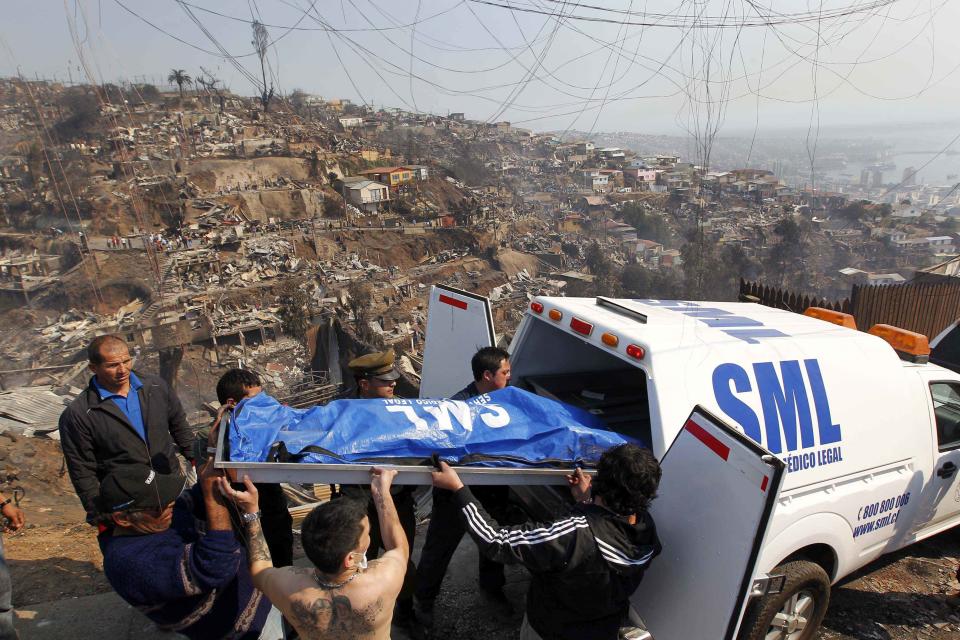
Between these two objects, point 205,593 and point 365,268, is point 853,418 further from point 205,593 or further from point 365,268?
point 365,268

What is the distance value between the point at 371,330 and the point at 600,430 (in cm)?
3517

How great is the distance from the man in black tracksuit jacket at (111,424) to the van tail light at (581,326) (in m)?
2.30

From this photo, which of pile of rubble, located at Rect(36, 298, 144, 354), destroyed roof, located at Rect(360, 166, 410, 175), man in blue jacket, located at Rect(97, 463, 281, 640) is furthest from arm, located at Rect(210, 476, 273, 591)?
destroyed roof, located at Rect(360, 166, 410, 175)

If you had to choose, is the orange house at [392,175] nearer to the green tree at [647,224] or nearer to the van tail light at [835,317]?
the green tree at [647,224]

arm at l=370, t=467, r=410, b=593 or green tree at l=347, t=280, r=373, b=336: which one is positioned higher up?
arm at l=370, t=467, r=410, b=593

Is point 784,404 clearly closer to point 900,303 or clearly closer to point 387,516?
point 387,516

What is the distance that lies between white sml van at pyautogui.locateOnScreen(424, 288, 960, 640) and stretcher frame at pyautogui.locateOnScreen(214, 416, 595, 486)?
548 mm

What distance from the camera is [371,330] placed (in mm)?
37375

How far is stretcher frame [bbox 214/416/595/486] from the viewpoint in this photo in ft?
7.46

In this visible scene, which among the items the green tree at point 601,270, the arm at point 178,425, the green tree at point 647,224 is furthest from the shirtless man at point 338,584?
the green tree at point 647,224

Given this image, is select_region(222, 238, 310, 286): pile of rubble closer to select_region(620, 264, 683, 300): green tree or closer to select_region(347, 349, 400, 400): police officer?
select_region(620, 264, 683, 300): green tree

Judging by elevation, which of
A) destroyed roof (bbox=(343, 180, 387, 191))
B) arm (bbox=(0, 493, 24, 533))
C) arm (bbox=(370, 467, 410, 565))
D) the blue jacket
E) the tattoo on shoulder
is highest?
arm (bbox=(370, 467, 410, 565))

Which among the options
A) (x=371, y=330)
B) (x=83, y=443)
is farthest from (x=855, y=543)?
(x=371, y=330)

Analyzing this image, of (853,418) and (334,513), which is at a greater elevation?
(334,513)
